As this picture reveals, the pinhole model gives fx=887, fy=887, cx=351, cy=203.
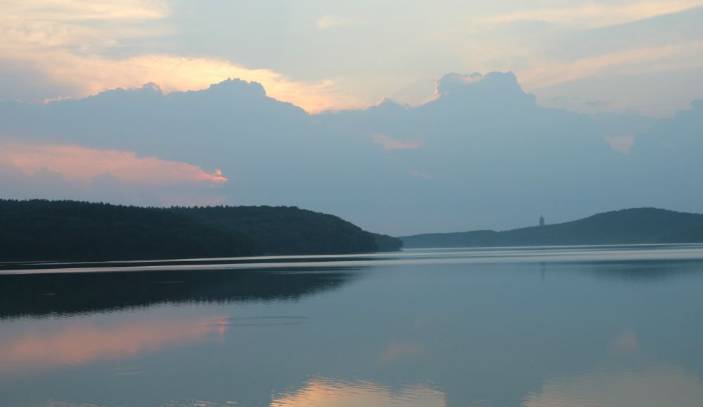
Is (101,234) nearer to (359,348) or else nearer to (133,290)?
(133,290)

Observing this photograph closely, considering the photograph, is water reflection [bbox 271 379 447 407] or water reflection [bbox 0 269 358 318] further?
water reflection [bbox 0 269 358 318]

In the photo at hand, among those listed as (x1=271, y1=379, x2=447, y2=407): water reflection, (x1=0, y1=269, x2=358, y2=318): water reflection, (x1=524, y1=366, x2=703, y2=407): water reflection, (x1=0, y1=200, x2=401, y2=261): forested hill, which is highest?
(x1=0, y1=200, x2=401, y2=261): forested hill

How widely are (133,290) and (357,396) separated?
142 ft

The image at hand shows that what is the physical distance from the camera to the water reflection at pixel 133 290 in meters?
51.8

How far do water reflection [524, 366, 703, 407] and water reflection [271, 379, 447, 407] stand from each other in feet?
8.45

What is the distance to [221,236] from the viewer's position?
166 metres

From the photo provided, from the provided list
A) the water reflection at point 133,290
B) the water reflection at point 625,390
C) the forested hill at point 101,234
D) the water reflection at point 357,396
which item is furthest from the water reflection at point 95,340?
the forested hill at point 101,234

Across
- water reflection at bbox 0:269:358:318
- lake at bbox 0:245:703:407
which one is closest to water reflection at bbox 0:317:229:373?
lake at bbox 0:245:703:407

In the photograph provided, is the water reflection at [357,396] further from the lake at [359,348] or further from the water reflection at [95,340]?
the water reflection at [95,340]

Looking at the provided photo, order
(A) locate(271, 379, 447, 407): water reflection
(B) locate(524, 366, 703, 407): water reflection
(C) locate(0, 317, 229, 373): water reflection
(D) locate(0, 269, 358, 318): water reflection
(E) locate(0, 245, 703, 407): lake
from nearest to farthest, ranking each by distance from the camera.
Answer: (B) locate(524, 366, 703, 407): water reflection
(A) locate(271, 379, 447, 407): water reflection
(E) locate(0, 245, 703, 407): lake
(C) locate(0, 317, 229, 373): water reflection
(D) locate(0, 269, 358, 318): water reflection

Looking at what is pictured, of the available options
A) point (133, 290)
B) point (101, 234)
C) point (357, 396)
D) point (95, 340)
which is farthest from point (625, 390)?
point (101, 234)

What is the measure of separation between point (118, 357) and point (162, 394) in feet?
26.0

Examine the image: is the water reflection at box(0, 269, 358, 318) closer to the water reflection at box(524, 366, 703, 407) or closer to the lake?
the lake

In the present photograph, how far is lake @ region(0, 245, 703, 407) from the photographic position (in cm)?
2295
